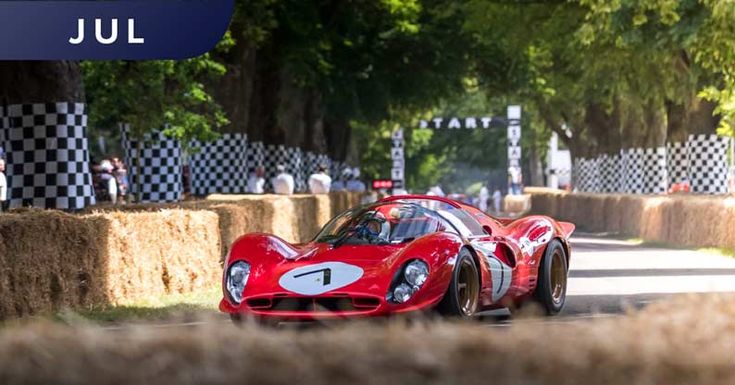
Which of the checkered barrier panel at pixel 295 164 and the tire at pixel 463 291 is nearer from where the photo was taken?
the tire at pixel 463 291

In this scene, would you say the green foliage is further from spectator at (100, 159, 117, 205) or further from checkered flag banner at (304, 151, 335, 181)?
checkered flag banner at (304, 151, 335, 181)

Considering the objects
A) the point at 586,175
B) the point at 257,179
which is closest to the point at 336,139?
the point at 586,175

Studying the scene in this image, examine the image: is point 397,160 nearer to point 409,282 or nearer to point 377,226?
point 377,226

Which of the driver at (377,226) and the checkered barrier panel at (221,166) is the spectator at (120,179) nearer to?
the checkered barrier panel at (221,166)

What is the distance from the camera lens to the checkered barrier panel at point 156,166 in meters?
33.7

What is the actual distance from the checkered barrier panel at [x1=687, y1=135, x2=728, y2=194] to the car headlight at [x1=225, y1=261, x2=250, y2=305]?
31.3m

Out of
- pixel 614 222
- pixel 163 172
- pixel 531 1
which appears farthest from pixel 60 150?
pixel 614 222

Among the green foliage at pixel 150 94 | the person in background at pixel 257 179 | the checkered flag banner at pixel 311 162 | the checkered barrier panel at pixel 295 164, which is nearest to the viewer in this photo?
the green foliage at pixel 150 94

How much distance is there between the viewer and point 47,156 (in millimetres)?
22031

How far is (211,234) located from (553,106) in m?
52.5

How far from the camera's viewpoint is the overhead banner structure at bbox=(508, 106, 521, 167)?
76875 millimetres

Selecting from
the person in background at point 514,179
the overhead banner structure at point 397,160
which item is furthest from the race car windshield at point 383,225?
the person in background at point 514,179

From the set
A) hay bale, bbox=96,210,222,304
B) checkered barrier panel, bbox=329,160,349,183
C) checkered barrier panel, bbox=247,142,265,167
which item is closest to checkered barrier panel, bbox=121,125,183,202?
checkered barrier panel, bbox=247,142,265,167

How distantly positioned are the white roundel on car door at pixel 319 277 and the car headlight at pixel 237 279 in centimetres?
52
